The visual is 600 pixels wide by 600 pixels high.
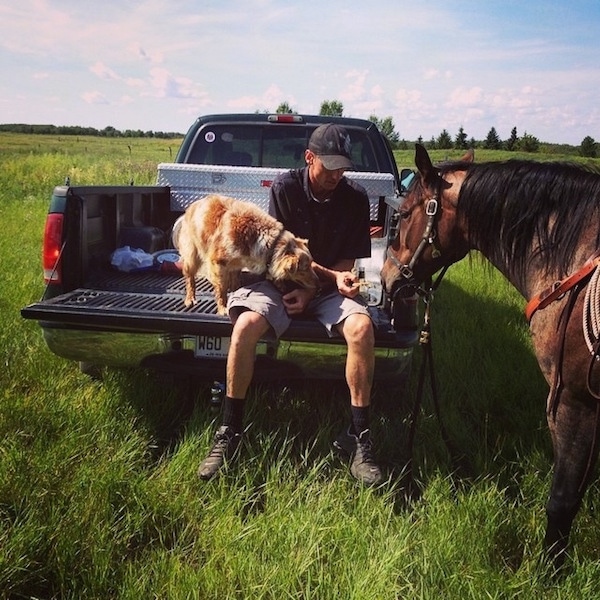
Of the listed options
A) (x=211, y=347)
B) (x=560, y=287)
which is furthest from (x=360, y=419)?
(x=560, y=287)

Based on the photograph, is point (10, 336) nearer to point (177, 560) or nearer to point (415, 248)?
point (177, 560)

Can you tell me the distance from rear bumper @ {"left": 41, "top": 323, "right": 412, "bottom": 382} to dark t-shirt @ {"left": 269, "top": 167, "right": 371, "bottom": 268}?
844 millimetres

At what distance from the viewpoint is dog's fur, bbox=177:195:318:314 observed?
3.39 m

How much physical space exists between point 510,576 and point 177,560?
1.36 metres

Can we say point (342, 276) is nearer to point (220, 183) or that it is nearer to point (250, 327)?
point (250, 327)

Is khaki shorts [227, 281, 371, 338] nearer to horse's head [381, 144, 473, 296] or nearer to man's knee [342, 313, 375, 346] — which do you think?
man's knee [342, 313, 375, 346]

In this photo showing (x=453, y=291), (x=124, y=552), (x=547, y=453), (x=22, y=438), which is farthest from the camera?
(x=453, y=291)

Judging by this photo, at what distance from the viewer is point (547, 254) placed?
8.28 ft

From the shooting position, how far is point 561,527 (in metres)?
2.38

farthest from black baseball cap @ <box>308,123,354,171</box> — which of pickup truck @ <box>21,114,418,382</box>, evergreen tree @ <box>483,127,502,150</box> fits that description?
evergreen tree @ <box>483,127,502,150</box>

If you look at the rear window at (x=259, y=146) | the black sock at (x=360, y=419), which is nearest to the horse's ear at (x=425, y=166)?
the black sock at (x=360, y=419)

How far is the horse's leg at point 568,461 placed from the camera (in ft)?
7.41

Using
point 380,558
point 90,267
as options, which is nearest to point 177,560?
point 380,558

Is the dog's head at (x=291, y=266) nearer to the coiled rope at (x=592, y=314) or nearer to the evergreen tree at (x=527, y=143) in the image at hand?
the coiled rope at (x=592, y=314)
